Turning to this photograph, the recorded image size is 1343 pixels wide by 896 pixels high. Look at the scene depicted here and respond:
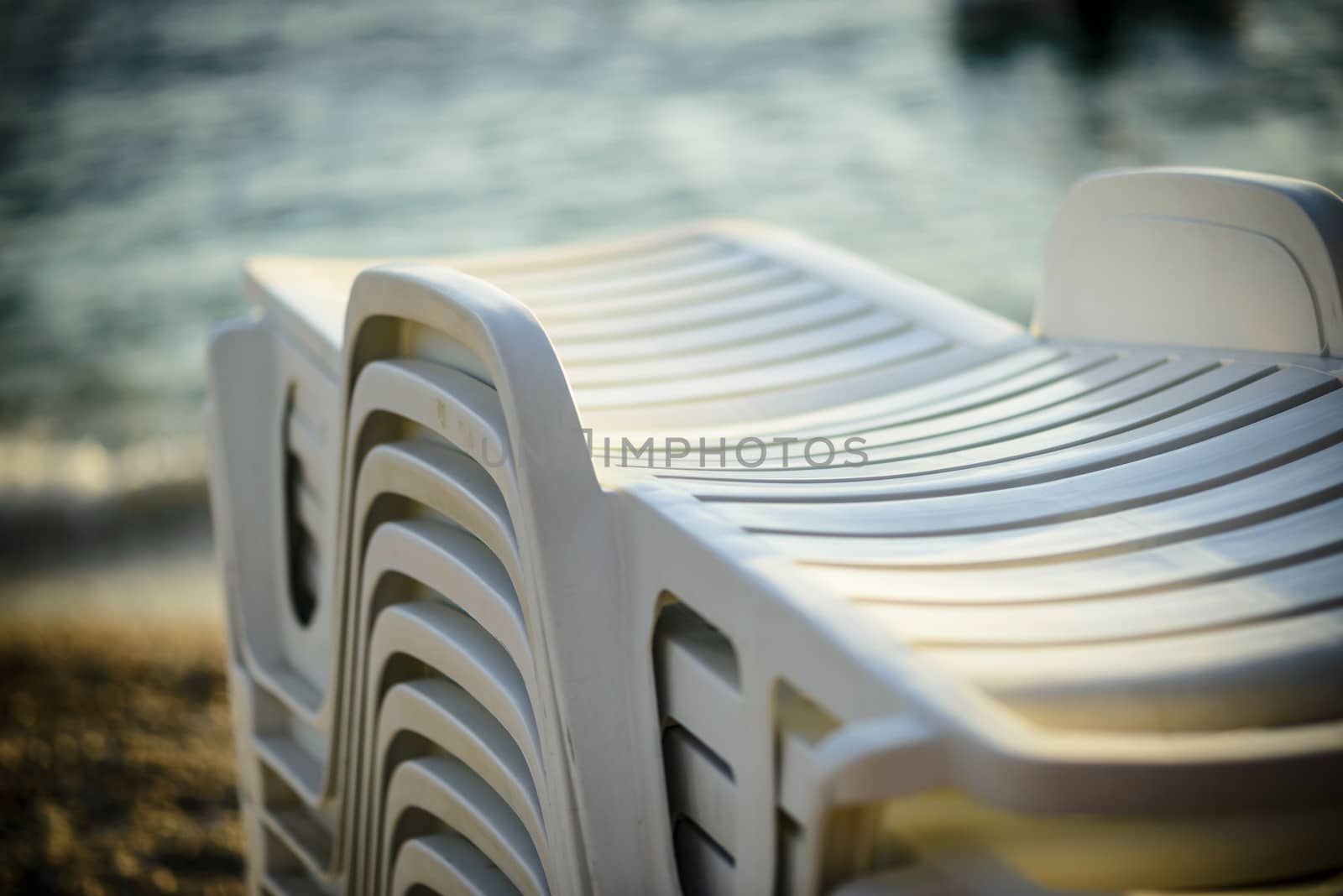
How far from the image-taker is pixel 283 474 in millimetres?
2145

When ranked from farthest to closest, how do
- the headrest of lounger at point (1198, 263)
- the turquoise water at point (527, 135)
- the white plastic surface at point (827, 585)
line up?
the turquoise water at point (527, 135) → the headrest of lounger at point (1198, 263) → the white plastic surface at point (827, 585)

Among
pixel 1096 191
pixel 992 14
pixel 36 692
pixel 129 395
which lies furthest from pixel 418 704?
pixel 992 14

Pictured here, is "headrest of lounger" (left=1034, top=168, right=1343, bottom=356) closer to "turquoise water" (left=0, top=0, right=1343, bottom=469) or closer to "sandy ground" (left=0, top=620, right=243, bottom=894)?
"sandy ground" (left=0, top=620, right=243, bottom=894)

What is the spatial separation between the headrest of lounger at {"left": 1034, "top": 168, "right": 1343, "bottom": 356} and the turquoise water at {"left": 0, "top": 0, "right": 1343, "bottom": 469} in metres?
6.25

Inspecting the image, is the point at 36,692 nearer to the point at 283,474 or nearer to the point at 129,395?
the point at 283,474

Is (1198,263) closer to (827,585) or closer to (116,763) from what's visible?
(827,585)

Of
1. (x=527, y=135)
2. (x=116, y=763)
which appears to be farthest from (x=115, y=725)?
(x=527, y=135)

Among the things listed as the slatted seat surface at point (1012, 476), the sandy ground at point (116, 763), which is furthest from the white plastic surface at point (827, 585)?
the sandy ground at point (116, 763)

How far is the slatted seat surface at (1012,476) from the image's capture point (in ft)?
2.85

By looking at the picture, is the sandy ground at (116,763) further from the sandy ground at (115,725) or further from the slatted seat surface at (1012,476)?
the slatted seat surface at (1012,476)

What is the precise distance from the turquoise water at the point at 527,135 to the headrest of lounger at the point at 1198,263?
6.25 meters

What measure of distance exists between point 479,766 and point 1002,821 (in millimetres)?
667

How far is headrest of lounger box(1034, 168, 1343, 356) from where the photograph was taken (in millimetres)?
1503

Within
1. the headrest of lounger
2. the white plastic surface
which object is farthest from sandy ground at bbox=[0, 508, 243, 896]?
the headrest of lounger
